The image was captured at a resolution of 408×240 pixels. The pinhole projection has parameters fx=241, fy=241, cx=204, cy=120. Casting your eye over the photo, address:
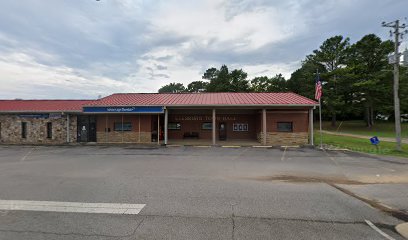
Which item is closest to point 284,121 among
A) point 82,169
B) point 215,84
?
point 82,169

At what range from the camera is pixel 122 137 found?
2186cm

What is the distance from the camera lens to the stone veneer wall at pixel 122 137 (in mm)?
21656

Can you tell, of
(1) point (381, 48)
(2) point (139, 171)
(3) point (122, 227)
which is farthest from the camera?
(1) point (381, 48)

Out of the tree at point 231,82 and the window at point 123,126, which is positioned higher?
the tree at point 231,82

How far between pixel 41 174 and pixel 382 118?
69.1 metres

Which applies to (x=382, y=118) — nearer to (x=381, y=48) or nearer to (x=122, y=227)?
(x=381, y=48)

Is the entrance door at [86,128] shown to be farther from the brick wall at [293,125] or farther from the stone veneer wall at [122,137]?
the brick wall at [293,125]

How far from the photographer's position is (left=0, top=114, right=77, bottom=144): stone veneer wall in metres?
22.6

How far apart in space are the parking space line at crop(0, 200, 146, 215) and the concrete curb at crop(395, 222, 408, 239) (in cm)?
523

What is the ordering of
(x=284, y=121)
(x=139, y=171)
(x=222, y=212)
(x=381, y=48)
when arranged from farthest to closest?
(x=381, y=48), (x=284, y=121), (x=139, y=171), (x=222, y=212)

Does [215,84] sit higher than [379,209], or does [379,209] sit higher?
[215,84]

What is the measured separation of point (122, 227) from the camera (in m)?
4.62

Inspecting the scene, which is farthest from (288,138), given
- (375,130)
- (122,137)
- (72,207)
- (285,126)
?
(375,130)

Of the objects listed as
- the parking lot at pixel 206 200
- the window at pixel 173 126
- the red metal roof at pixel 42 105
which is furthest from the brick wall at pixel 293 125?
the red metal roof at pixel 42 105
